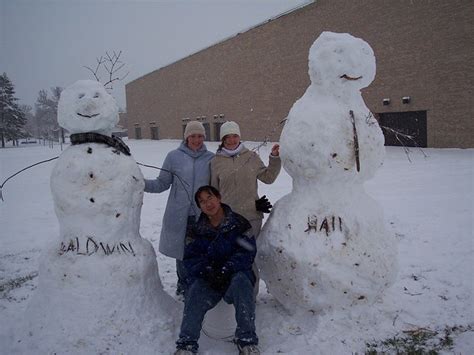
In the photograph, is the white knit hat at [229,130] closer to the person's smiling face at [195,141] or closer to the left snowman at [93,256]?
the person's smiling face at [195,141]

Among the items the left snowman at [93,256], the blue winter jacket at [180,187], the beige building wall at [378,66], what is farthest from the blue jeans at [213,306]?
the beige building wall at [378,66]

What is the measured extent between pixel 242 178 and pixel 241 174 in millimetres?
38

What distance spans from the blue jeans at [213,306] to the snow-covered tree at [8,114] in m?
35.6

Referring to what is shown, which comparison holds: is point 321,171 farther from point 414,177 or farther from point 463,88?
point 463,88

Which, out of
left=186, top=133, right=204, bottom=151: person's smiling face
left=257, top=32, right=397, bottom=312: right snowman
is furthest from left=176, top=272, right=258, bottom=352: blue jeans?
left=186, top=133, right=204, bottom=151: person's smiling face

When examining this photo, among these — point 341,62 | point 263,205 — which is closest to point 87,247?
point 263,205

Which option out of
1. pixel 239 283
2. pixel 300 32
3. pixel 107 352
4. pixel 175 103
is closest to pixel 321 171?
pixel 239 283

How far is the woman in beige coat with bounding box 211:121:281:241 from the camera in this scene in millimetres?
3498

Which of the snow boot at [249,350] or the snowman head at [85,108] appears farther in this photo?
the snowman head at [85,108]

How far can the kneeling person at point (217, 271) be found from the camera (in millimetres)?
2785

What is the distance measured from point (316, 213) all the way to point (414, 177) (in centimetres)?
746

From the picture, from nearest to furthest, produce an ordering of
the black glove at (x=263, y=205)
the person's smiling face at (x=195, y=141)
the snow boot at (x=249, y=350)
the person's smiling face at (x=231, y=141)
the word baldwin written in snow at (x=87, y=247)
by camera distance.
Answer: the snow boot at (x=249, y=350) < the word baldwin written in snow at (x=87, y=247) < the black glove at (x=263, y=205) < the person's smiling face at (x=231, y=141) < the person's smiling face at (x=195, y=141)

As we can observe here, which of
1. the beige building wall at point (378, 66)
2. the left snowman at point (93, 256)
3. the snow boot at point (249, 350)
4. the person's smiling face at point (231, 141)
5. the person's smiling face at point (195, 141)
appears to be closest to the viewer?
the snow boot at point (249, 350)

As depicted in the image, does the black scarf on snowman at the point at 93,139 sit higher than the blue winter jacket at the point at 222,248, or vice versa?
the black scarf on snowman at the point at 93,139
